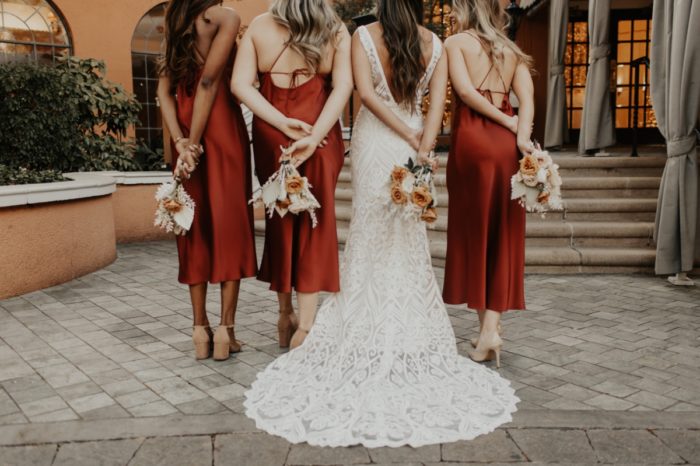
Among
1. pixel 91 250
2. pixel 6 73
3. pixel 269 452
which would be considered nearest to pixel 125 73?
pixel 6 73

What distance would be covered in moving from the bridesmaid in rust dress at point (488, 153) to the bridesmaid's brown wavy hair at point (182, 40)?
4.56 ft

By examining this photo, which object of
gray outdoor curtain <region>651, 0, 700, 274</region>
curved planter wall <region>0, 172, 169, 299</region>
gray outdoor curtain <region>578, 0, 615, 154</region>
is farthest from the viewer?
gray outdoor curtain <region>578, 0, 615, 154</region>

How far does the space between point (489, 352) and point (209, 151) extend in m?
1.95

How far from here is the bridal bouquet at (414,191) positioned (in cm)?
335

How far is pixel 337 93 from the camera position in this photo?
360cm

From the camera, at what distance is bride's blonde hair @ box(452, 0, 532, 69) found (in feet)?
11.9

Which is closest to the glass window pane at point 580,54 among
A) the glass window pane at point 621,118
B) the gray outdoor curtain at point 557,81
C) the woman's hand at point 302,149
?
the glass window pane at point 621,118

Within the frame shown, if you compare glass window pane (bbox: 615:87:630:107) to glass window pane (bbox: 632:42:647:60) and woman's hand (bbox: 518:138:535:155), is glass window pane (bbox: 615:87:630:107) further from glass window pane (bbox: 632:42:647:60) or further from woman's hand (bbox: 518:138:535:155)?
woman's hand (bbox: 518:138:535:155)

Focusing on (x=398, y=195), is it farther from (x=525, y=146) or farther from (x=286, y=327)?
(x=286, y=327)

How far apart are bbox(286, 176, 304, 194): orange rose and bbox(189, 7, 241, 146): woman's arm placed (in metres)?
0.67

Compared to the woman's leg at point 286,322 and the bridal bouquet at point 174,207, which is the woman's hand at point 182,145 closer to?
the bridal bouquet at point 174,207

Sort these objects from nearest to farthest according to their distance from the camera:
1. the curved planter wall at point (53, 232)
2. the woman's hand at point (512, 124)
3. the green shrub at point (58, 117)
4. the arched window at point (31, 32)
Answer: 1. the woman's hand at point (512, 124)
2. the curved planter wall at point (53, 232)
3. the green shrub at point (58, 117)
4. the arched window at point (31, 32)

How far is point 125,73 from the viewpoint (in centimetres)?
1221

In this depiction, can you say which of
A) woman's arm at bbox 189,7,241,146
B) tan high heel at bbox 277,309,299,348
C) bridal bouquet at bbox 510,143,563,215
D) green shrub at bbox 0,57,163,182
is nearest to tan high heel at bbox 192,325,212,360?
tan high heel at bbox 277,309,299,348
